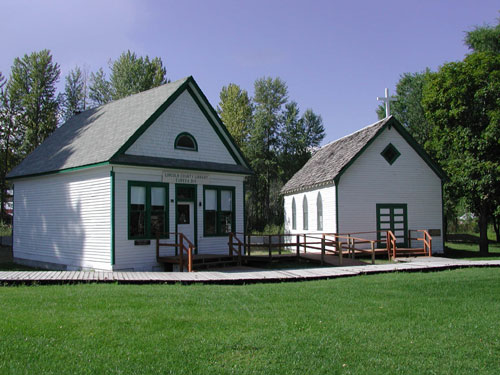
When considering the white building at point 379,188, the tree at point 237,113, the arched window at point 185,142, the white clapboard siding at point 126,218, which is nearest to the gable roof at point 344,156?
the white building at point 379,188

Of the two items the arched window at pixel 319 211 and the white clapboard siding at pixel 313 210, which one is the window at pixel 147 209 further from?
the arched window at pixel 319 211

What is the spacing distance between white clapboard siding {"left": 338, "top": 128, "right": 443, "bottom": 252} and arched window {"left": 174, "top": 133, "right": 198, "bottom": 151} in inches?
310

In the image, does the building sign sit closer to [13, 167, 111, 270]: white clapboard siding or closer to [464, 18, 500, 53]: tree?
[13, 167, 111, 270]: white clapboard siding

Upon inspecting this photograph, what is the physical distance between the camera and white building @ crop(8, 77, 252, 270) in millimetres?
17125

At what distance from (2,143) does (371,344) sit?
47.1 m

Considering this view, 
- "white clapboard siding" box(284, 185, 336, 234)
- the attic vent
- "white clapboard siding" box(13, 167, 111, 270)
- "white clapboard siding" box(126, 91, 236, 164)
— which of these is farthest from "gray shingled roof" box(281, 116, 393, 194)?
"white clapboard siding" box(13, 167, 111, 270)

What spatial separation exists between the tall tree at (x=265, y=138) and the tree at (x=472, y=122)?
2658 cm

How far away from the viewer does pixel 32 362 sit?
6133 millimetres

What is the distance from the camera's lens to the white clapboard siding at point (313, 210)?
24078 mm

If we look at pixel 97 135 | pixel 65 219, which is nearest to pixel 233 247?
pixel 65 219

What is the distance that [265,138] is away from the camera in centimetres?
5438

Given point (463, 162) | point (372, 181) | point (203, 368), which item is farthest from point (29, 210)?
point (463, 162)

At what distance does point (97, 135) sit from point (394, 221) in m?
14.9

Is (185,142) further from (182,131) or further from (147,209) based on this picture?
(147,209)
